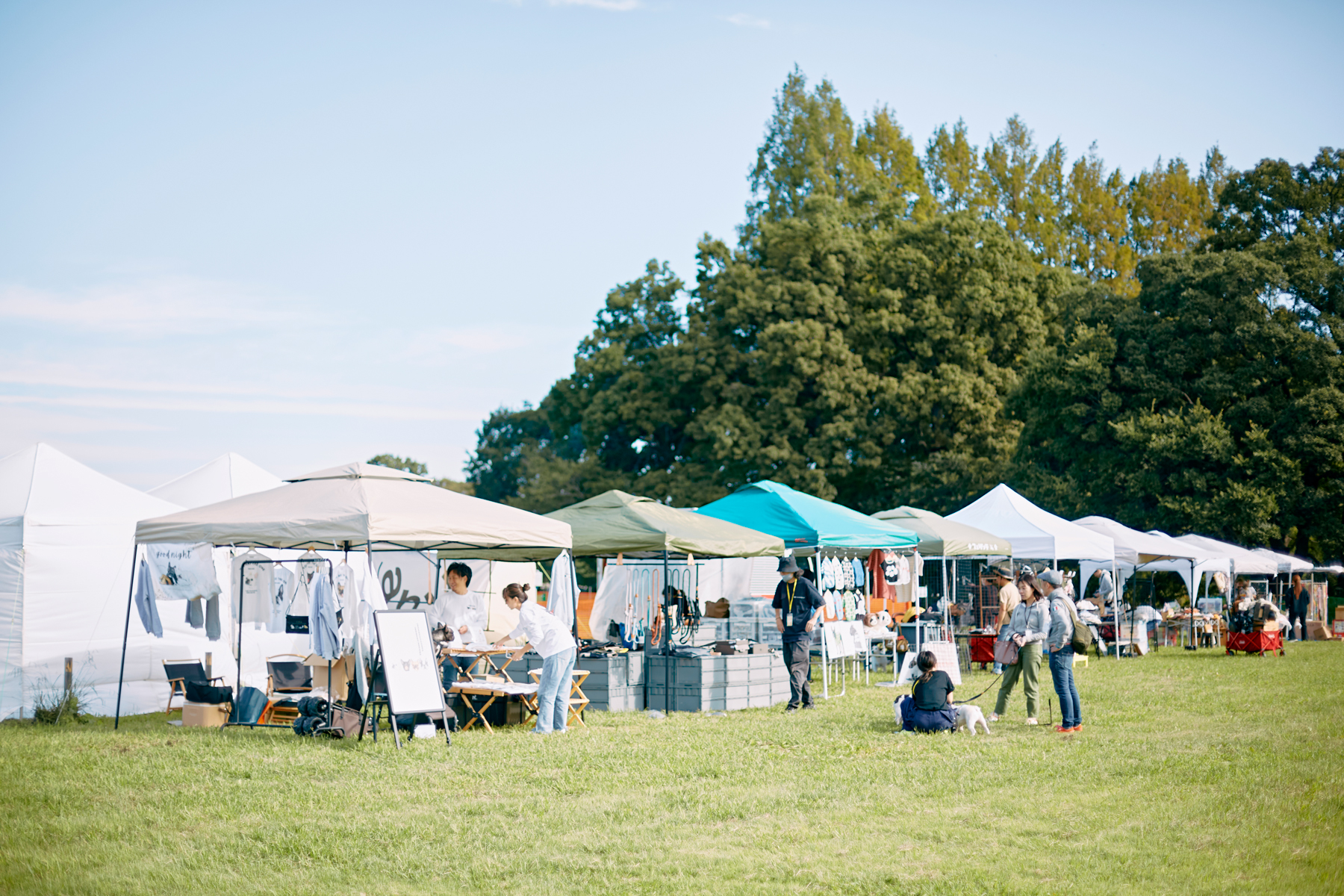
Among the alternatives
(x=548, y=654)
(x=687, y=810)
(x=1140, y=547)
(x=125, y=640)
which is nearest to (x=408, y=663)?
(x=548, y=654)

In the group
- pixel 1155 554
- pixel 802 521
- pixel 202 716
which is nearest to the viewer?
pixel 202 716

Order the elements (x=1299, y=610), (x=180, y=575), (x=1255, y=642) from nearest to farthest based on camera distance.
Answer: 1. (x=180, y=575)
2. (x=1255, y=642)
3. (x=1299, y=610)

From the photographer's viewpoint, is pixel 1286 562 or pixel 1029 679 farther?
pixel 1286 562

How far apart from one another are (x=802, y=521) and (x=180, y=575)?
773 centimetres

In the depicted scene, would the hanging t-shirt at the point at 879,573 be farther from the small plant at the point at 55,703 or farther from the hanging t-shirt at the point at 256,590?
the small plant at the point at 55,703

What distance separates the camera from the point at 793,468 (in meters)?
32.4

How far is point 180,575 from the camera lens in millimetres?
12039

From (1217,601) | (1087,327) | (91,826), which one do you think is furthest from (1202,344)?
(91,826)

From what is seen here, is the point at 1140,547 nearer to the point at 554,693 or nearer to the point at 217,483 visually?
the point at 554,693

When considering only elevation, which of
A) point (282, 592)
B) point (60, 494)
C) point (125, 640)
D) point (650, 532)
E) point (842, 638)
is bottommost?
point (842, 638)

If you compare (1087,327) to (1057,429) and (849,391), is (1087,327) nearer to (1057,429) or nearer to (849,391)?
(1057,429)

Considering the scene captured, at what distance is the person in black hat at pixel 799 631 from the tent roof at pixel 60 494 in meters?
7.27

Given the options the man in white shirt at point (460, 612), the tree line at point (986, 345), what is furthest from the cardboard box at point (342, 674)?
the tree line at point (986, 345)

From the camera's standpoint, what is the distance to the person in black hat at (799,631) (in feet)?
42.7
